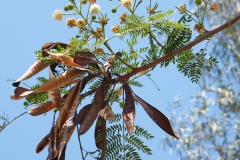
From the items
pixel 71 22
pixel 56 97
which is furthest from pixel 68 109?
pixel 71 22

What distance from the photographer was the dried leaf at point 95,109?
57 centimetres

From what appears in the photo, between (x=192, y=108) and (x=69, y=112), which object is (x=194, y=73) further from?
(x=192, y=108)

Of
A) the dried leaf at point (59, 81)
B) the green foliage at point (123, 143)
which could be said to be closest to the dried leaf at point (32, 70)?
the dried leaf at point (59, 81)

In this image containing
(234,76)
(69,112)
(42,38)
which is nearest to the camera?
(69,112)

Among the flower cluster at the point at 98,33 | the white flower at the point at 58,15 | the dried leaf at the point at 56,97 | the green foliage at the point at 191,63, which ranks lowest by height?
the dried leaf at the point at 56,97

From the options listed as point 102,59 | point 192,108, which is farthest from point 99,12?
point 192,108

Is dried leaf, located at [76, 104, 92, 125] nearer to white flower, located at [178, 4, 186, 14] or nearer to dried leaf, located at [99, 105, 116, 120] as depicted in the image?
dried leaf, located at [99, 105, 116, 120]

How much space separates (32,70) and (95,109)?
94 millimetres

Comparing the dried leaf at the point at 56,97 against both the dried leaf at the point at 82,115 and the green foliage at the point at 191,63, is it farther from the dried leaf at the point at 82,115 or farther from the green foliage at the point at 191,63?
the green foliage at the point at 191,63

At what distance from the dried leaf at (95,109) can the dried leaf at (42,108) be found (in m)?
0.06

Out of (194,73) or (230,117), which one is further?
(230,117)

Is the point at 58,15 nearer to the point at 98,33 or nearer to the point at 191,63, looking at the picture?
the point at 98,33

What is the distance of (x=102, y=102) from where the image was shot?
0.59 m

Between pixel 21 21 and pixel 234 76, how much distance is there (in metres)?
1.65
